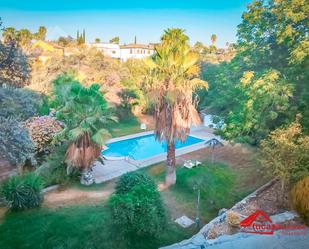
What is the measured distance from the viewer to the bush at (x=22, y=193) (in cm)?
1227

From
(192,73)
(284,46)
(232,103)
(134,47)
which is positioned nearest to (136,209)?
(192,73)

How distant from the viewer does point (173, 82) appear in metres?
14.0

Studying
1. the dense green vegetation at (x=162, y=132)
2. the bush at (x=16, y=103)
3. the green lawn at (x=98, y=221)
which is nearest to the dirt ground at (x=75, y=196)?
the green lawn at (x=98, y=221)

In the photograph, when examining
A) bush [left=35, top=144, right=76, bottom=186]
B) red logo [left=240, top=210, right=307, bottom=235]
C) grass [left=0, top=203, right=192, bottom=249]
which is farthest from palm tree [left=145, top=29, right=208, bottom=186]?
bush [left=35, top=144, right=76, bottom=186]

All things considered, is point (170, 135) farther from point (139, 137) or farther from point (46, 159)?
point (139, 137)

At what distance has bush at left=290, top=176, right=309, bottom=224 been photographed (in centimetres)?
1002

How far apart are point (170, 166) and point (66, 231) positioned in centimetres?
701

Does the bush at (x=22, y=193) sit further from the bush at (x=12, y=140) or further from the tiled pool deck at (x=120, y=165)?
the bush at (x=12, y=140)

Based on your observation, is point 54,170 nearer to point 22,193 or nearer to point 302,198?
point 22,193

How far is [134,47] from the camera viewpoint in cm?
7212

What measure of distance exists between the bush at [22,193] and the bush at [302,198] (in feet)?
38.8

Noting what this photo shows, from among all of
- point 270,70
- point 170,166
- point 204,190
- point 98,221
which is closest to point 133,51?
point 270,70

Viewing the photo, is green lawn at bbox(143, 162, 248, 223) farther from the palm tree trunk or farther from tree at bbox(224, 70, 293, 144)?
tree at bbox(224, 70, 293, 144)

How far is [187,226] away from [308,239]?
15.5 ft
